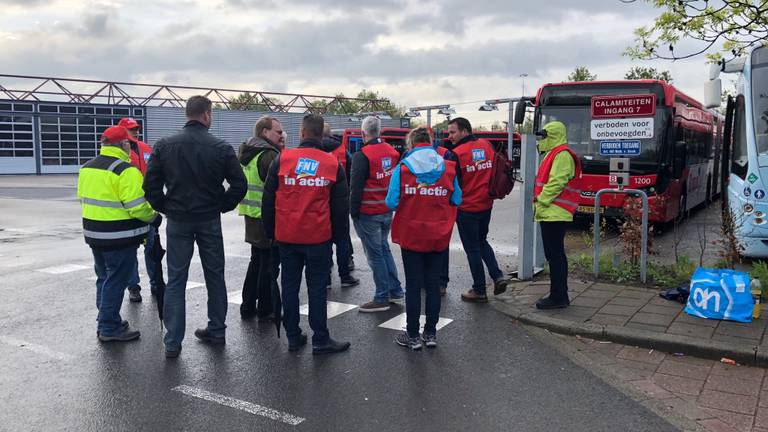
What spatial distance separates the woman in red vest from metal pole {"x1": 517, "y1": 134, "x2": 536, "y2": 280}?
2.40 metres

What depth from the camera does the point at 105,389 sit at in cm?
447

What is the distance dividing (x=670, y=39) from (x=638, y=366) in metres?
6.13

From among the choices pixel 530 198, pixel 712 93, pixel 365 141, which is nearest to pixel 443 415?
pixel 365 141

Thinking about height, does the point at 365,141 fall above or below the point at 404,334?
above

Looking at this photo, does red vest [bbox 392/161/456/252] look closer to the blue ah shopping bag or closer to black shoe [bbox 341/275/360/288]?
the blue ah shopping bag

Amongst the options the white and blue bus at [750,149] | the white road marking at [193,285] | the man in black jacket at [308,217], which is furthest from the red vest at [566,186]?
the white road marking at [193,285]

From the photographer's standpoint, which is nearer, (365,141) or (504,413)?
(504,413)

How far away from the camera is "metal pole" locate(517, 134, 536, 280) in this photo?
7.46 m

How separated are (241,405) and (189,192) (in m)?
1.82

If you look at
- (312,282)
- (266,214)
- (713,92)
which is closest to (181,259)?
(266,214)

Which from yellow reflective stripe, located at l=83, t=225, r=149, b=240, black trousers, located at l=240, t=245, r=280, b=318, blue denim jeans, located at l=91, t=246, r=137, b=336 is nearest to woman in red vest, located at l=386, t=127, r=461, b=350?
black trousers, located at l=240, t=245, r=280, b=318

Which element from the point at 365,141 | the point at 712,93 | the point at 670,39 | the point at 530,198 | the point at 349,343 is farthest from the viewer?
the point at 670,39

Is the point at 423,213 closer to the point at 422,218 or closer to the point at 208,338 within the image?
the point at 422,218

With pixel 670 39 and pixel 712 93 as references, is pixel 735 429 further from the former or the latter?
pixel 670 39
